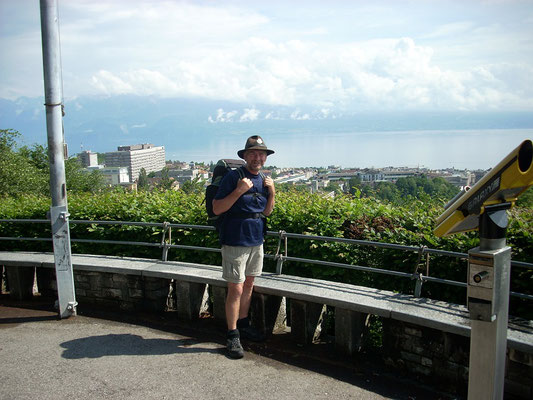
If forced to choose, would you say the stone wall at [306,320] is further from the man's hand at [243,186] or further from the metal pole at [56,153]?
the man's hand at [243,186]

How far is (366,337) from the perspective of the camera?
4.69 meters

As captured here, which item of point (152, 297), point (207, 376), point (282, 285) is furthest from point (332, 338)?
point (152, 297)

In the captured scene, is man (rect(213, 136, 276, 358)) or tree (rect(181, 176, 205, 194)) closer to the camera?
man (rect(213, 136, 276, 358))

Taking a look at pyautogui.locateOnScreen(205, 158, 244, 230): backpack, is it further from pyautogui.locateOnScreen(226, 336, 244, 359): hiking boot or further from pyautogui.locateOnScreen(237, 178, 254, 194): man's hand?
pyautogui.locateOnScreen(226, 336, 244, 359): hiking boot

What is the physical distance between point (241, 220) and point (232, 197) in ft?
0.92

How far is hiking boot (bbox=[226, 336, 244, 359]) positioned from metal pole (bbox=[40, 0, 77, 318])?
2279 millimetres

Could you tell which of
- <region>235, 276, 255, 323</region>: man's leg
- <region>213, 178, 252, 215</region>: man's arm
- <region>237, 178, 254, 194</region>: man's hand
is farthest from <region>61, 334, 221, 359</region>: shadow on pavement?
<region>237, 178, 254, 194</region>: man's hand

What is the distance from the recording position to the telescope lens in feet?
7.57

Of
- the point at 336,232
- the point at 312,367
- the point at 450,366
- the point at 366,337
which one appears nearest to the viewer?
the point at 450,366

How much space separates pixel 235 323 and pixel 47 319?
2617 mm

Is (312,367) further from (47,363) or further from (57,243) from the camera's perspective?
(57,243)

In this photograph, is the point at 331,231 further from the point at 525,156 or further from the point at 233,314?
the point at 525,156

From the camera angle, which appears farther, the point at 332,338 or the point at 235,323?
the point at 332,338

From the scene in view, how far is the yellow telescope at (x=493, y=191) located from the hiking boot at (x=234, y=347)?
2.50 metres
